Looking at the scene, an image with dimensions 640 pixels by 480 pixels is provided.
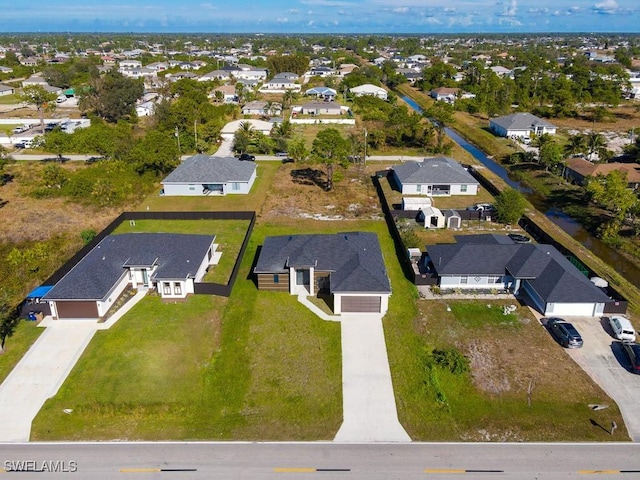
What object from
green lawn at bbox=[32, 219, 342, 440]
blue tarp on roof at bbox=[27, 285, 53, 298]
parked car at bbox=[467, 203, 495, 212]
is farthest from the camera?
parked car at bbox=[467, 203, 495, 212]

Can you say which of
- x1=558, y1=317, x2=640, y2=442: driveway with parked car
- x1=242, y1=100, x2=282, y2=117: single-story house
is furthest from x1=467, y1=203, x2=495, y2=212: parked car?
x1=242, y1=100, x2=282, y2=117: single-story house

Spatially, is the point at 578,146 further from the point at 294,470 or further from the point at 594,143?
the point at 294,470

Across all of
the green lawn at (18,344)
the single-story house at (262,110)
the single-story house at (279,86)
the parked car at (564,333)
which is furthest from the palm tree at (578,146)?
the single-story house at (279,86)

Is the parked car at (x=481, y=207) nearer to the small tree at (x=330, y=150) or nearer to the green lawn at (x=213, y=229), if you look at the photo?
the small tree at (x=330, y=150)

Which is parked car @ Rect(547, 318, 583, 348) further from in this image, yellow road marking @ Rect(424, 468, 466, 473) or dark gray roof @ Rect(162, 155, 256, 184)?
dark gray roof @ Rect(162, 155, 256, 184)

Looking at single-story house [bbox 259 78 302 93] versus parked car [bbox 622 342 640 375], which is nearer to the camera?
parked car [bbox 622 342 640 375]

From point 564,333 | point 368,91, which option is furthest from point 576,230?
point 368,91

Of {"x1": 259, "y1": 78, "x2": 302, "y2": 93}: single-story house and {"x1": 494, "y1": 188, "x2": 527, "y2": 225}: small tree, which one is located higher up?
{"x1": 259, "y1": 78, "x2": 302, "y2": 93}: single-story house
